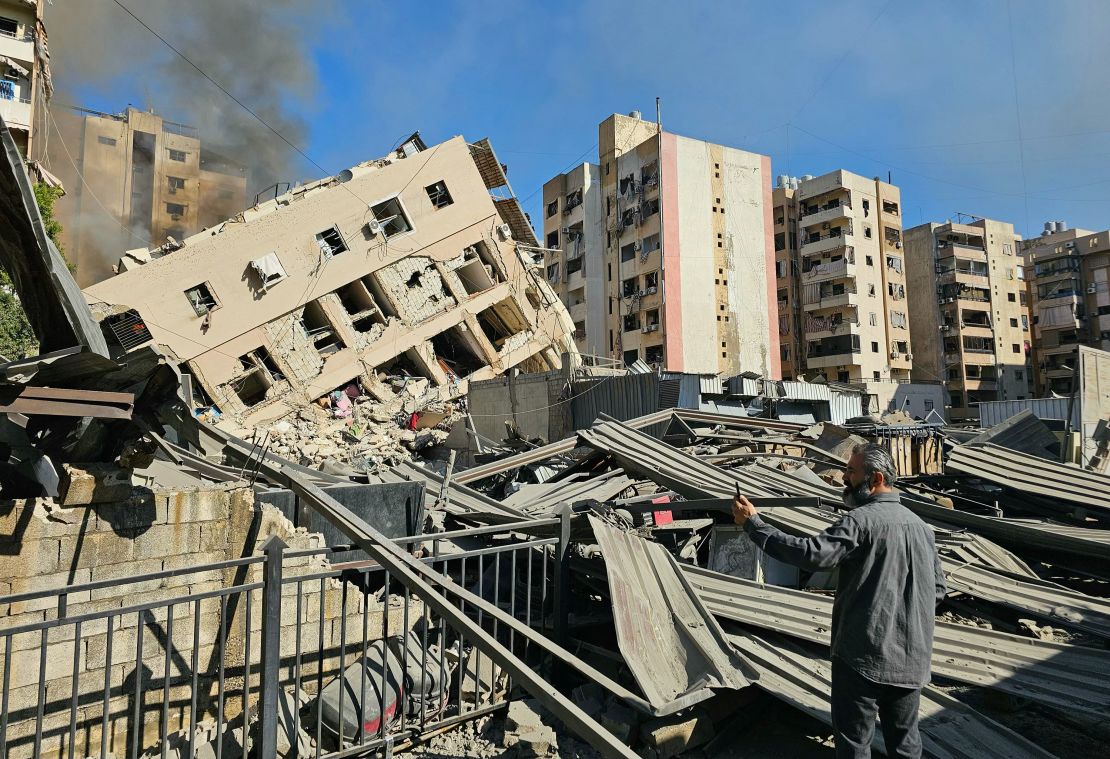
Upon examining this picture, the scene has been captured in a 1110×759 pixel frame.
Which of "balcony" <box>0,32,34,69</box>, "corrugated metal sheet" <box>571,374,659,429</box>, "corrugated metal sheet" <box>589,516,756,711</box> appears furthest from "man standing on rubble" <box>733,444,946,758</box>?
"balcony" <box>0,32,34,69</box>

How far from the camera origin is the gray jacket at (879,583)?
306 cm

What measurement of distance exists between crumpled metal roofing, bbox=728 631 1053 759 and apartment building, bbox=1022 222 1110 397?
59.1 m

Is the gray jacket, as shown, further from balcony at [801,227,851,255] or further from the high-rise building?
balcony at [801,227,851,255]

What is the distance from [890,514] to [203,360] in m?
→ 25.1

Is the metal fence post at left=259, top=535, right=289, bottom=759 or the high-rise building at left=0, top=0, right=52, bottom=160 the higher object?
the high-rise building at left=0, top=0, right=52, bottom=160

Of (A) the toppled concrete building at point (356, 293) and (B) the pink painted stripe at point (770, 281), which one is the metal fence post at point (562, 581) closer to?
(A) the toppled concrete building at point (356, 293)

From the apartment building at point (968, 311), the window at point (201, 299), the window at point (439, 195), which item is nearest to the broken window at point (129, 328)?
the window at point (201, 299)

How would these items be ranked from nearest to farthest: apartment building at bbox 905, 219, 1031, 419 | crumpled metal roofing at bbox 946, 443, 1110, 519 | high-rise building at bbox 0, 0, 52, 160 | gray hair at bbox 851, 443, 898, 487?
gray hair at bbox 851, 443, 898, 487, crumpled metal roofing at bbox 946, 443, 1110, 519, high-rise building at bbox 0, 0, 52, 160, apartment building at bbox 905, 219, 1031, 419

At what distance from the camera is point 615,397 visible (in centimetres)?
2105

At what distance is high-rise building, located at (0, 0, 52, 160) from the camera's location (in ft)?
71.4

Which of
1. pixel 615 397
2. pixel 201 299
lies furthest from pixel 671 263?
pixel 201 299

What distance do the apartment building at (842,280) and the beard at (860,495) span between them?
45.8m

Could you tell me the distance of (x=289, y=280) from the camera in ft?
82.6

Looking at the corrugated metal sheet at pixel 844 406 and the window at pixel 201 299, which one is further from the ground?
the window at pixel 201 299
